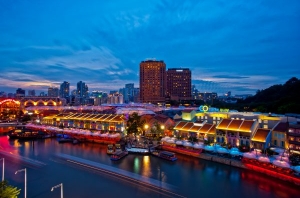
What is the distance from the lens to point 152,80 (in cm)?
7962

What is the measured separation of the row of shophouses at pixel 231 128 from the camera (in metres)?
17.3

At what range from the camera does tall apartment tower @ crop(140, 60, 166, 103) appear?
260 ft

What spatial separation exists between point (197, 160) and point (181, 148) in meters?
2.25

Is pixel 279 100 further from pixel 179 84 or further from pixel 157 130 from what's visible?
pixel 179 84

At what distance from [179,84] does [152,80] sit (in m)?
12.5

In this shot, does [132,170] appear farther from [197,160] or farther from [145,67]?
[145,67]

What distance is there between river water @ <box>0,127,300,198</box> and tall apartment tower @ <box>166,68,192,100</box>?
67258 mm

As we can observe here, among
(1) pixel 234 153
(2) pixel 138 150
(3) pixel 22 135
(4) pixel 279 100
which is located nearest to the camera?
(1) pixel 234 153

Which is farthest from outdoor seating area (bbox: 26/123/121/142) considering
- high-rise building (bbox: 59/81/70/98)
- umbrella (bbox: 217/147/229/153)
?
high-rise building (bbox: 59/81/70/98)

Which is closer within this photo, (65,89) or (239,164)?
(239,164)

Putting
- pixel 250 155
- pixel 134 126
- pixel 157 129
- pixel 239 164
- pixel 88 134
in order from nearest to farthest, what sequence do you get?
pixel 250 155, pixel 239 164, pixel 134 126, pixel 157 129, pixel 88 134

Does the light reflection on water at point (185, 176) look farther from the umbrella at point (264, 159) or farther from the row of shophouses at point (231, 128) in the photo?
the row of shophouses at point (231, 128)

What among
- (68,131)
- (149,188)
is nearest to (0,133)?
(68,131)

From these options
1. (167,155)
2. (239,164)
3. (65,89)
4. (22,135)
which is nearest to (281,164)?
(239,164)
